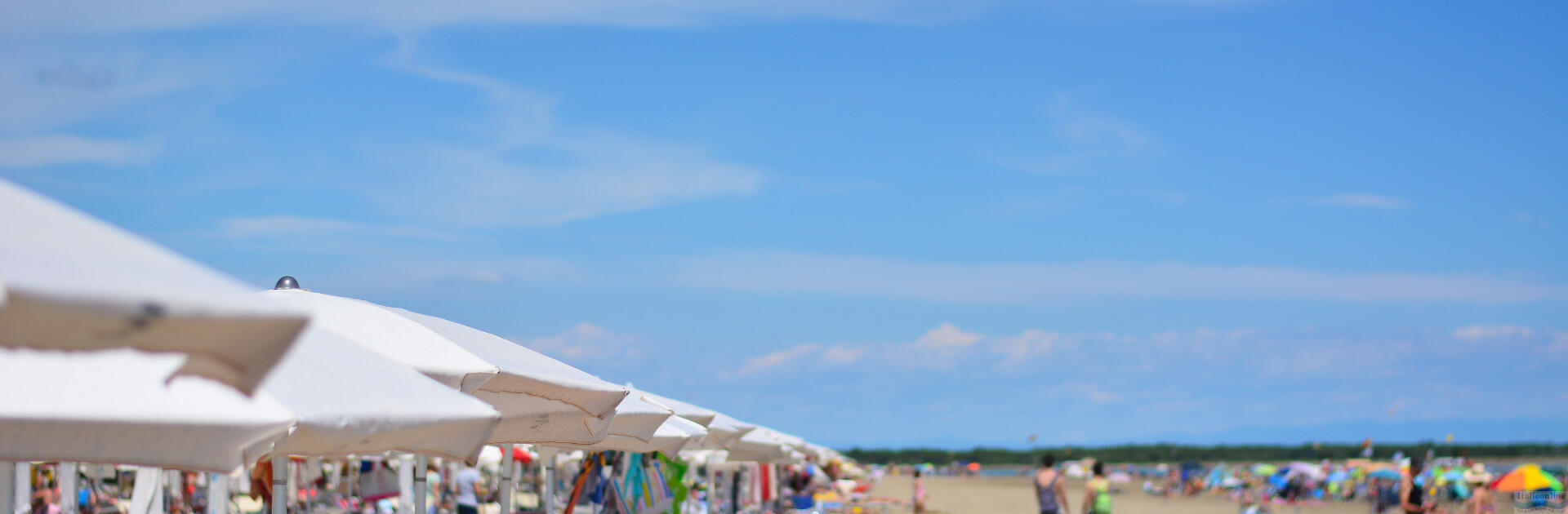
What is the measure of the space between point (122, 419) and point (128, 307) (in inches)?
74.2

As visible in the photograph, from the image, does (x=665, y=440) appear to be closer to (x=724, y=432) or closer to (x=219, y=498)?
(x=219, y=498)

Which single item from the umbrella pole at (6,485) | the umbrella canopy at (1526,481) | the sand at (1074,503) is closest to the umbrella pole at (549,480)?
the umbrella pole at (6,485)

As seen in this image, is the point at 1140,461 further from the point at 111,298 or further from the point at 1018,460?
the point at 111,298

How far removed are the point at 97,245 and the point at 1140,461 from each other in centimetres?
9995

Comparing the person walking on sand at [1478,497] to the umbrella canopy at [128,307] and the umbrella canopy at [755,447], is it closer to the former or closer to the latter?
the umbrella canopy at [755,447]

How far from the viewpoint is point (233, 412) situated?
12.6ft

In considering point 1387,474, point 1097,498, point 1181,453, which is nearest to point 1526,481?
point 1097,498

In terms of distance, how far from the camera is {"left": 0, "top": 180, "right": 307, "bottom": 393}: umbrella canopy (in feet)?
6.66

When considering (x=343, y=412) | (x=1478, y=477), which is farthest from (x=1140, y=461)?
(x=343, y=412)

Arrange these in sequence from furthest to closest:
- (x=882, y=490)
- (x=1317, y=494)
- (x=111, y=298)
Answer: (x=882, y=490) < (x=1317, y=494) < (x=111, y=298)

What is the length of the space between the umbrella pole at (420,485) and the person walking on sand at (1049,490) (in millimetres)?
6641

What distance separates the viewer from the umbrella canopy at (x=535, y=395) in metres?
6.08

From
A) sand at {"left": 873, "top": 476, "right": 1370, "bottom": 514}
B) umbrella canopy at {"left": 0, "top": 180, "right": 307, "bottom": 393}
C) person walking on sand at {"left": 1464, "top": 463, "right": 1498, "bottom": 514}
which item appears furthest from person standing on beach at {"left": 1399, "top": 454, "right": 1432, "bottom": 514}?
sand at {"left": 873, "top": 476, "right": 1370, "bottom": 514}

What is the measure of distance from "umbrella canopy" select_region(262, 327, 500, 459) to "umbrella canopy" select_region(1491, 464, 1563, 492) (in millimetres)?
14259
